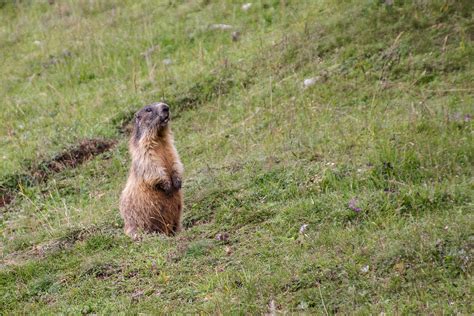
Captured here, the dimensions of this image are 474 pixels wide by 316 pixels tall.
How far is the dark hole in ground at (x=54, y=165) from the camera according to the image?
10.9 metres

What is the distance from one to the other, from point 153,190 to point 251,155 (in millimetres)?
1707

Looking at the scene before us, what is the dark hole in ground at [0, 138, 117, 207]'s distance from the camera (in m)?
10.9

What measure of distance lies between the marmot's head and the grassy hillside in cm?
91

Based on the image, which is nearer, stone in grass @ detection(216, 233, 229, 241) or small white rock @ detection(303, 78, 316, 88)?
stone in grass @ detection(216, 233, 229, 241)

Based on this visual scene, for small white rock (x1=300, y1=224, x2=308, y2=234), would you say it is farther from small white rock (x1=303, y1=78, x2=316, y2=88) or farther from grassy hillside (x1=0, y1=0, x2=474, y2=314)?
small white rock (x1=303, y1=78, x2=316, y2=88)

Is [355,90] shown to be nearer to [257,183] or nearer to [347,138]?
[347,138]

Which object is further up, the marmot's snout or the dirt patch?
the marmot's snout

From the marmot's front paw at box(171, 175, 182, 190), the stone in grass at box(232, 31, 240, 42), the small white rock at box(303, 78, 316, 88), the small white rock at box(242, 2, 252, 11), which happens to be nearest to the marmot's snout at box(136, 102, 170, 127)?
the marmot's front paw at box(171, 175, 182, 190)

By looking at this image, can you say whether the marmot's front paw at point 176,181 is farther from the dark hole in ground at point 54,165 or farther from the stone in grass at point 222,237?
the dark hole in ground at point 54,165

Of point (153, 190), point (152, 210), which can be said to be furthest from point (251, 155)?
point (152, 210)

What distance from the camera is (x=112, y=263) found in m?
7.23

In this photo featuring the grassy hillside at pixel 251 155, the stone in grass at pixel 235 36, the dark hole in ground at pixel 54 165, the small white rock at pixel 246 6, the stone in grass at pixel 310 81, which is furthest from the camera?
the small white rock at pixel 246 6

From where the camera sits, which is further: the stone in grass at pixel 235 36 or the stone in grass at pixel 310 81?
the stone in grass at pixel 235 36

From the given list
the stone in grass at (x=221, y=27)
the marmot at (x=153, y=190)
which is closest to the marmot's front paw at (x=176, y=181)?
the marmot at (x=153, y=190)
